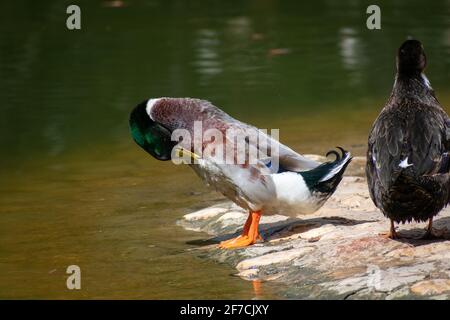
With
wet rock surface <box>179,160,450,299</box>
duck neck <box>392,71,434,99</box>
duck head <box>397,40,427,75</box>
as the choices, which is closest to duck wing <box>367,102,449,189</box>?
duck neck <box>392,71,434,99</box>

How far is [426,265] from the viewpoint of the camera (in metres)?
5.58

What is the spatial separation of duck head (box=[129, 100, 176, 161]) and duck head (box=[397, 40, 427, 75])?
160cm

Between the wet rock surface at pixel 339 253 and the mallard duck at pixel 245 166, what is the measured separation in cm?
20

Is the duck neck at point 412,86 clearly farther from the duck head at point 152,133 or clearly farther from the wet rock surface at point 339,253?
the duck head at point 152,133

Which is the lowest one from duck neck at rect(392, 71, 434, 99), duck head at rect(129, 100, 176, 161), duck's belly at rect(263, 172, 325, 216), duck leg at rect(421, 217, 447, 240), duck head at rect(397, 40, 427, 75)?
duck leg at rect(421, 217, 447, 240)

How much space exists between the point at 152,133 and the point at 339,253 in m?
1.62

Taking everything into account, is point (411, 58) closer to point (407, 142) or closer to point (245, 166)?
point (407, 142)

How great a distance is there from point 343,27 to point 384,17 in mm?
1036

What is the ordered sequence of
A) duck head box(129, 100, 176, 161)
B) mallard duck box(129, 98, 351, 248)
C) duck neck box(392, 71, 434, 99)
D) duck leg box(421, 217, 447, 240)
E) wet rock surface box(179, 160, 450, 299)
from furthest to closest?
duck head box(129, 100, 176, 161)
mallard duck box(129, 98, 351, 248)
duck neck box(392, 71, 434, 99)
duck leg box(421, 217, 447, 240)
wet rock surface box(179, 160, 450, 299)

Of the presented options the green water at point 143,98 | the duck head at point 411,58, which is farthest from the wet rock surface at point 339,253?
the duck head at point 411,58

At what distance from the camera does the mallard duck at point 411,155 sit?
5.66 m

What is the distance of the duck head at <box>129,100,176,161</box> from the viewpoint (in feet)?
22.3

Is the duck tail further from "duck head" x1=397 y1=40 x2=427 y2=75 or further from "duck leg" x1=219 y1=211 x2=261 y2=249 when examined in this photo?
"duck head" x1=397 y1=40 x2=427 y2=75
